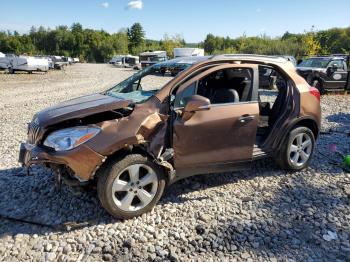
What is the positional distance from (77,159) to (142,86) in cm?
173

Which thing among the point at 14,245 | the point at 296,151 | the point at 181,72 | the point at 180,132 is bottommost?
the point at 14,245

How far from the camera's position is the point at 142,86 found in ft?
15.6

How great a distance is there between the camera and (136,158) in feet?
12.0

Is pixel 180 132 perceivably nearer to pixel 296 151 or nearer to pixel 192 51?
pixel 296 151

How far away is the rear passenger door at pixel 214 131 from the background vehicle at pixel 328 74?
11.8 m

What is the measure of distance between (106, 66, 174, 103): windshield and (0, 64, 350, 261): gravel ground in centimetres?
135

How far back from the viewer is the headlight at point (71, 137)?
3.48m

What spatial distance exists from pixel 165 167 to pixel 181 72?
1.20 metres

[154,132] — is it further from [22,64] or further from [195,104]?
[22,64]

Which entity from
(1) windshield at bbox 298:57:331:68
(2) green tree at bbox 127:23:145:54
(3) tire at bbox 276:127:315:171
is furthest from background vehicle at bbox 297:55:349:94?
(2) green tree at bbox 127:23:145:54

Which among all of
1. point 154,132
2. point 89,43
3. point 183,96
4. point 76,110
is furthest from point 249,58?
point 89,43

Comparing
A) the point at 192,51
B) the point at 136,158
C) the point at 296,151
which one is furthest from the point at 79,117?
the point at 192,51

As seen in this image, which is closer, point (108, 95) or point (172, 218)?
point (172, 218)

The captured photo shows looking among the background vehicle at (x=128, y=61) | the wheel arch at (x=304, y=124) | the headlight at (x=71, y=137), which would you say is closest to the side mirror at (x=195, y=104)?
the headlight at (x=71, y=137)
